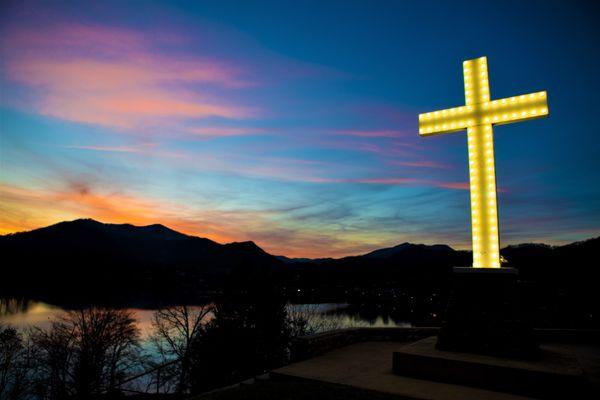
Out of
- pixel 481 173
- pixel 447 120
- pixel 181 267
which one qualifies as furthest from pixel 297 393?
pixel 181 267

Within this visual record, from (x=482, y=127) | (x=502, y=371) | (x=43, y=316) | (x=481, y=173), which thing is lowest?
(x=43, y=316)

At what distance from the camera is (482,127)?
8.10 meters

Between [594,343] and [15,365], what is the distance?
43.9 meters

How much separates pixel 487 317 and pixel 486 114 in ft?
14.7

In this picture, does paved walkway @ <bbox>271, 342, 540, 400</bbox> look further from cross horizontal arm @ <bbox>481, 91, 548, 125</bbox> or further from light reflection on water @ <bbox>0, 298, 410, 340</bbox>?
light reflection on water @ <bbox>0, 298, 410, 340</bbox>

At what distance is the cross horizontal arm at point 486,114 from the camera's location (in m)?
7.57

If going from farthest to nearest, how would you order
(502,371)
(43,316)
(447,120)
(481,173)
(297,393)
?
(43,316), (447,120), (481,173), (502,371), (297,393)

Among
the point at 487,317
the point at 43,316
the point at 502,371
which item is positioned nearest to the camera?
the point at 502,371

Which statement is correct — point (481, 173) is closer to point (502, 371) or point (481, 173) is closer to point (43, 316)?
point (502, 371)

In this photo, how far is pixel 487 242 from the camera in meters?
7.65

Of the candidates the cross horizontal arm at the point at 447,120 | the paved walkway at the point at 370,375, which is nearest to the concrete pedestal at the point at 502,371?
the paved walkway at the point at 370,375

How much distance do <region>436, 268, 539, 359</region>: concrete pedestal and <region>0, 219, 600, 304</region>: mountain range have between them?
3.49m

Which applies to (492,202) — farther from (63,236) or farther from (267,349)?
(63,236)

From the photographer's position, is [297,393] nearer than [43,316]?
Yes
